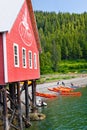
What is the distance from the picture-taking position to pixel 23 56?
1132 inches

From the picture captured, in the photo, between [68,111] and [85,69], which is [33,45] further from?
[85,69]

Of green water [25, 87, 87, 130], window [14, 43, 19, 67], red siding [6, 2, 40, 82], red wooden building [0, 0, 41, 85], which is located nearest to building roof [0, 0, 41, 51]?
red wooden building [0, 0, 41, 85]

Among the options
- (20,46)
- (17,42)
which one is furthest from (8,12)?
(20,46)

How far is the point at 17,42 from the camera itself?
1063 inches

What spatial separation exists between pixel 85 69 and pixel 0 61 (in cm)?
11654

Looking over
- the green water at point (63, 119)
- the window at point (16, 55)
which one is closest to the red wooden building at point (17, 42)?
the window at point (16, 55)

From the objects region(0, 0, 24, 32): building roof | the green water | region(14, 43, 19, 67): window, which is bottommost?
the green water

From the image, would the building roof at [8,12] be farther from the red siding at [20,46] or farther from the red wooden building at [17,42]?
the red siding at [20,46]

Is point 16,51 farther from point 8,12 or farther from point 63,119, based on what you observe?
point 63,119

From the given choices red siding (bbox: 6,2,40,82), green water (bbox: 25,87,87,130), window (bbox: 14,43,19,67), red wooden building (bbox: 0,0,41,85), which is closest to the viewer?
red wooden building (bbox: 0,0,41,85)

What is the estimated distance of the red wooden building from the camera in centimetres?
2386

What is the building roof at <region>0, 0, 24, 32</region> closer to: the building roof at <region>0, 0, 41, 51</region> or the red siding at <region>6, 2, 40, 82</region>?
the building roof at <region>0, 0, 41, 51</region>

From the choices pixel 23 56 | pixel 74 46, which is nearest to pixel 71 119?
pixel 23 56

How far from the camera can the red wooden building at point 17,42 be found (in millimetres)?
23859
